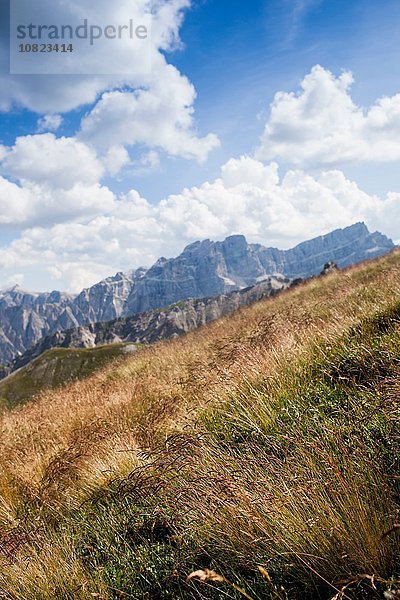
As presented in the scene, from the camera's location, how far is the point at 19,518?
3.81 meters

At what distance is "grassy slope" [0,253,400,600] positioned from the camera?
198cm

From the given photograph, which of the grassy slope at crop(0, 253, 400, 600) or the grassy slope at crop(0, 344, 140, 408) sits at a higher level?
the grassy slope at crop(0, 253, 400, 600)

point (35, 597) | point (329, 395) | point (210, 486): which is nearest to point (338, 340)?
point (329, 395)

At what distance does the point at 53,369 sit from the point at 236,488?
3310cm

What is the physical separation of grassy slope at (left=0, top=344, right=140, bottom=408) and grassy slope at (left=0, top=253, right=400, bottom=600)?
25.5 metres

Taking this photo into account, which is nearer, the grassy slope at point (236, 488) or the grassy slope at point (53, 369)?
the grassy slope at point (236, 488)

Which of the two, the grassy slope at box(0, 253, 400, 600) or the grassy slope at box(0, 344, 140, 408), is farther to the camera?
the grassy slope at box(0, 344, 140, 408)

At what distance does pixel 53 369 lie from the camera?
31.8m

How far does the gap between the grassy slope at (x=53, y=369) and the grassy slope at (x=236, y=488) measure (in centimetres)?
2550

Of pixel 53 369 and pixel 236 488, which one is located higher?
pixel 236 488

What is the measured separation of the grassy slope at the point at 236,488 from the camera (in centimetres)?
198

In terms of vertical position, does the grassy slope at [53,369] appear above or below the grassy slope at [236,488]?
below

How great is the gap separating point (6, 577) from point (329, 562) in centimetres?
239

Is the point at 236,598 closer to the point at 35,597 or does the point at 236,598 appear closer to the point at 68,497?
the point at 35,597
